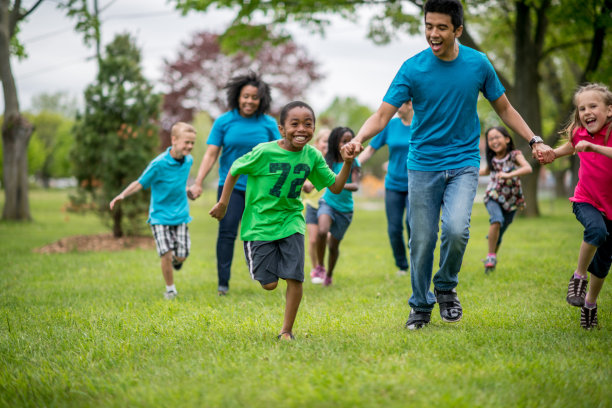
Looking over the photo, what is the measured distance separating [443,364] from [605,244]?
81.8 inches

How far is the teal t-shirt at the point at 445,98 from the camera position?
Answer: 446cm

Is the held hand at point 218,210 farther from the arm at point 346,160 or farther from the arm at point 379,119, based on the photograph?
the arm at point 379,119

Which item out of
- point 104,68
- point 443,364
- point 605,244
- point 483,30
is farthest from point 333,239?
point 483,30

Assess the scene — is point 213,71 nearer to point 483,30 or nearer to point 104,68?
point 483,30

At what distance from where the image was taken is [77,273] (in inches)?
349

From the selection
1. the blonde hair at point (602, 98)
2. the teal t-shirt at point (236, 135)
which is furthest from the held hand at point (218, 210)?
the blonde hair at point (602, 98)

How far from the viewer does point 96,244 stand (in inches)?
506

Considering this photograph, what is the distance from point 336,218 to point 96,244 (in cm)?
739

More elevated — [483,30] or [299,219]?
[483,30]

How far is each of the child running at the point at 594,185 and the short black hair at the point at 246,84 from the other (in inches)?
137

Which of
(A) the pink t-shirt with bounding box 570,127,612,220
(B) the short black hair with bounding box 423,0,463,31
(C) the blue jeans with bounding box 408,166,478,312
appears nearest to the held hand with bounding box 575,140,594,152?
(A) the pink t-shirt with bounding box 570,127,612,220

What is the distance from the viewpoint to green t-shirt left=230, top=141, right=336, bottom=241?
14.9 feet

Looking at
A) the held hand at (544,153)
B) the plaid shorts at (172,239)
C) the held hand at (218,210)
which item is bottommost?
the plaid shorts at (172,239)

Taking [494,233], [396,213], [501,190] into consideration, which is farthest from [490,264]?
[396,213]
